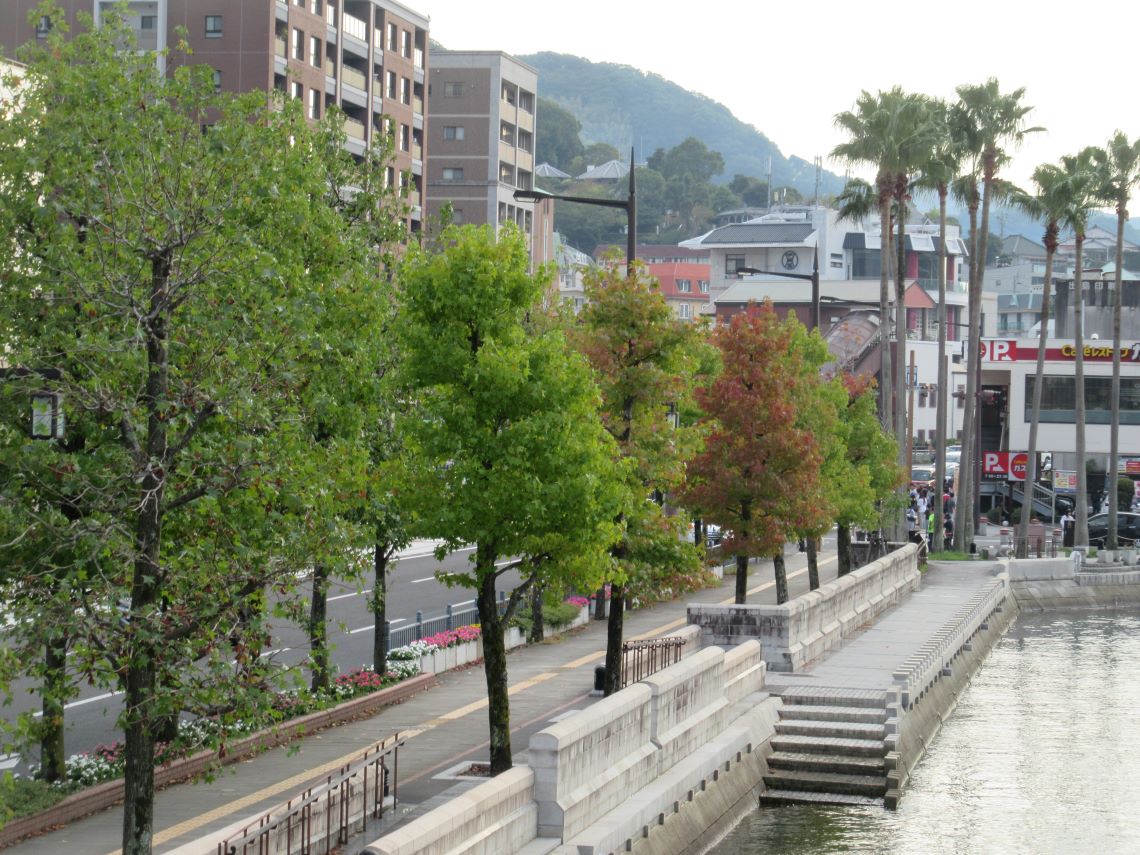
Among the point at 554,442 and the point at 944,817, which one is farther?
the point at 944,817

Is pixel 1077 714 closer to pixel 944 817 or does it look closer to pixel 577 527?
pixel 944 817

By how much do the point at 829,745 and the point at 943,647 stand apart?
1116 cm

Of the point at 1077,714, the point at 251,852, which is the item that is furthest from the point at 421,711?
the point at 1077,714

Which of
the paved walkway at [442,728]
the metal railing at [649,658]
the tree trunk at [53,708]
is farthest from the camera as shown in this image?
the metal railing at [649,658]

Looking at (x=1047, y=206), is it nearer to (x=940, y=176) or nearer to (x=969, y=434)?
(x=940, y=176)

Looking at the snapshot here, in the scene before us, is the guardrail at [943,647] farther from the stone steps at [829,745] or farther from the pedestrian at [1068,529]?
the pedestrian at [1068,529]

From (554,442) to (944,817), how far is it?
403 inches

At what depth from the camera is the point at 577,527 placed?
70.6 feet

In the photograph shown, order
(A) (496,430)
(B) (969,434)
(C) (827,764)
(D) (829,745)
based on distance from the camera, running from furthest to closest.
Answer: (B) (969,434), (D) (829,745), (C) (827,764), (A) (496,430)

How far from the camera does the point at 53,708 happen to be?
1476cm

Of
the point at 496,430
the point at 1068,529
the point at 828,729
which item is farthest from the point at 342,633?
the point at 1068,529

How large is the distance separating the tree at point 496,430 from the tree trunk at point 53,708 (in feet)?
17.5

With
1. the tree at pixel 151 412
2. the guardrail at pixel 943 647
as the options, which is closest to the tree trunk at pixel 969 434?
the guardrail at pixel 943 647

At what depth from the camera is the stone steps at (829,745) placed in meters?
28.1
